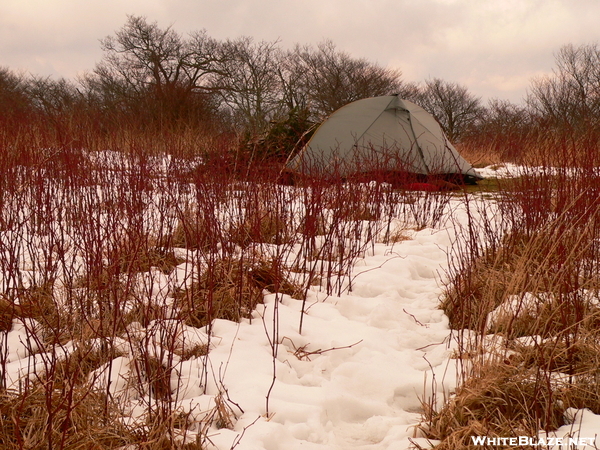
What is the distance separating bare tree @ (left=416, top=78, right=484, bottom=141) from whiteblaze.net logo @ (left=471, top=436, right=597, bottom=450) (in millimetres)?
32368

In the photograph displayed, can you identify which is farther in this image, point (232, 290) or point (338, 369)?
point (232, 290)

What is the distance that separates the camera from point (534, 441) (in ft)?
4.55

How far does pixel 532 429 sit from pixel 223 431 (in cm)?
108

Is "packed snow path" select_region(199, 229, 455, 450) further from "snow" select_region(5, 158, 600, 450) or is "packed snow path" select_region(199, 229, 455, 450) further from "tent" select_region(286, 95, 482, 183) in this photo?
"tent" select_region(286, 95, 482, 183)

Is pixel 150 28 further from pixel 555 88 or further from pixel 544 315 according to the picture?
pixel 544 315

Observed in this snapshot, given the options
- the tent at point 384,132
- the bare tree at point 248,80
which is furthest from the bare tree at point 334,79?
the tent at point 384,132

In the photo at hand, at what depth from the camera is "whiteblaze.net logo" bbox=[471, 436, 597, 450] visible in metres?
1.40

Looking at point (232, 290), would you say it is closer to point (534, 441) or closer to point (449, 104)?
point (534, 441)

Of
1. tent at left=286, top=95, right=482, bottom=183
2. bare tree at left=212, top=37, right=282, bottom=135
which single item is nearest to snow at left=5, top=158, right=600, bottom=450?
tent at left=286, top=95, right=482, bottom=183

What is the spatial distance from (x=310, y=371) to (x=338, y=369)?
0.13m

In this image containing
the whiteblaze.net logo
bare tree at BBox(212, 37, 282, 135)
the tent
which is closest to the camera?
the whiteblaze.net logo

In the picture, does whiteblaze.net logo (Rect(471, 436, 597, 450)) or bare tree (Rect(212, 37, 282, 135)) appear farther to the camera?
bare tree (Rect(212, 37, 282, 135))

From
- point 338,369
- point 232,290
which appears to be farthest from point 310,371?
point 232,290

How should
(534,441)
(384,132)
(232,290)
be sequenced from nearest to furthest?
(534,441) < (232,290) < (384,132)
